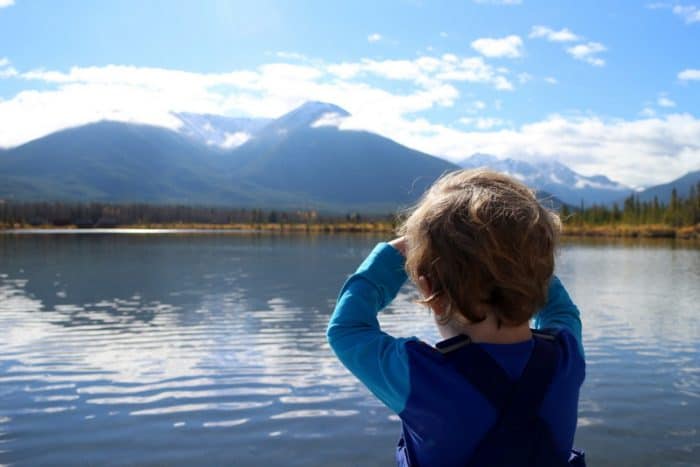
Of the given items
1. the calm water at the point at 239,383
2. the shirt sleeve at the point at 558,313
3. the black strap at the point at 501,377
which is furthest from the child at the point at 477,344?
the calm water at the point at 239,383

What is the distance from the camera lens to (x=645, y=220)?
107312 millimetres

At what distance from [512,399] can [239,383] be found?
7761mm

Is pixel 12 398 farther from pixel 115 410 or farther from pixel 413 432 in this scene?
pixel 413 432

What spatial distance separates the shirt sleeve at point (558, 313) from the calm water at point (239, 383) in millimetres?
4287

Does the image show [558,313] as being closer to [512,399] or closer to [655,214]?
[512,399]

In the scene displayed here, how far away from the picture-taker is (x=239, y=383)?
923 centimetres

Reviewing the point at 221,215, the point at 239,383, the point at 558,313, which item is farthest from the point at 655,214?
the point at 558,313

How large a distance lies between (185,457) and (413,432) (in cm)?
482

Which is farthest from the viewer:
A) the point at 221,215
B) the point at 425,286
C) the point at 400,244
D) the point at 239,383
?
the point at 221,215

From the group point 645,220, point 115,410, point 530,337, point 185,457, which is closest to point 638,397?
point 185,457

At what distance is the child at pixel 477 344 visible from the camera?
6.09 ft

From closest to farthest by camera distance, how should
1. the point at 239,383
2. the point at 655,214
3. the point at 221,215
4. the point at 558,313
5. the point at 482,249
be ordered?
the point at 482,249 → the point at 558,313 → the point at 239,383 → the point at 655,214 → the point at 221,215

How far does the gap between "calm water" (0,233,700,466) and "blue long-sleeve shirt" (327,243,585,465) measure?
446 cm

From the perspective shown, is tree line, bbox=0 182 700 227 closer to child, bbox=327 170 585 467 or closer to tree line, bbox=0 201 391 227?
tree line, bbox=0 201 391 227
